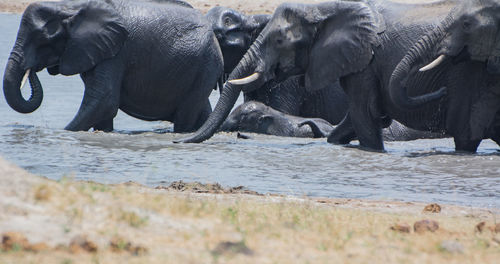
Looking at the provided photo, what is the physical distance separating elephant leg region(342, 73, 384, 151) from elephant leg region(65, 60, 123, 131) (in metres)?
3.67

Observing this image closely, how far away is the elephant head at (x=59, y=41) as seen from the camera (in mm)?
14992

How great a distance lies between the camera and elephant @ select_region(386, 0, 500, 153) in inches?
489

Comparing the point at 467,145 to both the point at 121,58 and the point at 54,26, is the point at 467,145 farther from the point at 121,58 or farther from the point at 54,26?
the point at 54,26

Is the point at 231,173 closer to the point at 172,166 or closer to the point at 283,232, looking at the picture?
the point at 172,166

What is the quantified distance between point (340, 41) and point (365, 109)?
90cm

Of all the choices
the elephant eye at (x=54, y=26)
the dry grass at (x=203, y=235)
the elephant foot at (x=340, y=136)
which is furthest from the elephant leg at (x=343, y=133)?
the dry grass at (x=203, y=235)

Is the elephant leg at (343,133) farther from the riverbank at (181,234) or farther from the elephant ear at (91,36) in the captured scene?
the riverbank at (181,234)

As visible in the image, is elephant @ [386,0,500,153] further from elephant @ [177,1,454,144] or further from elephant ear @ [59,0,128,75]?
elephant ear @ [59,0,128,75]

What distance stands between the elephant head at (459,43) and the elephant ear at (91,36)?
463 centimetres

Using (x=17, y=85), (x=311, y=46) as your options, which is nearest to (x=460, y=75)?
(x=311, y=46)

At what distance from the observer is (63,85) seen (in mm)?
26344

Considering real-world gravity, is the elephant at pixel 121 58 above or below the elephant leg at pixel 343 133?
above

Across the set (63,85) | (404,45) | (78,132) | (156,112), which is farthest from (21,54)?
(63,85)

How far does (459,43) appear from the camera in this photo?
12.5 m
